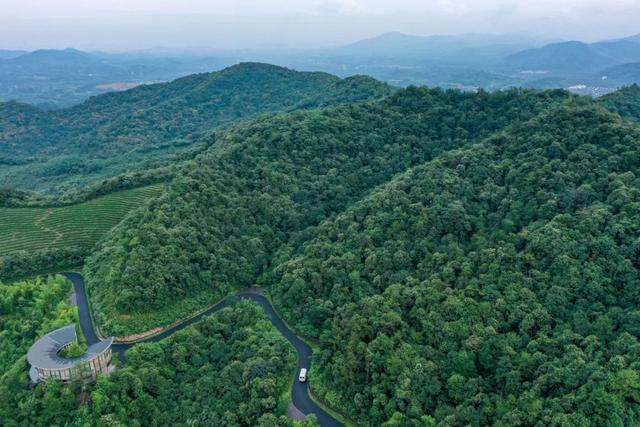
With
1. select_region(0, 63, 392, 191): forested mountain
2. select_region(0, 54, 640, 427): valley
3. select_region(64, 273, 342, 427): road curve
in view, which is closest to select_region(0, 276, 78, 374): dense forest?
select_region(0, 54, 640, 427): valley

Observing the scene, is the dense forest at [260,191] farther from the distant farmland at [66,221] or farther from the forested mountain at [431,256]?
Result: the distant farmland at [66,221]

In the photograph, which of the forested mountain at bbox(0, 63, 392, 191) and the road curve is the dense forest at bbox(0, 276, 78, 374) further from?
the forested mountain at bbox(0, 63, 392, 191)

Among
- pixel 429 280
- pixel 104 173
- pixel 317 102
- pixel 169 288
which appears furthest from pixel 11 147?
pixel 429 280

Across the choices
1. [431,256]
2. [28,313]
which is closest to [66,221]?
[28,313]

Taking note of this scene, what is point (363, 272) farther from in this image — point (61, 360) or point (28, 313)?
point (28, 313)

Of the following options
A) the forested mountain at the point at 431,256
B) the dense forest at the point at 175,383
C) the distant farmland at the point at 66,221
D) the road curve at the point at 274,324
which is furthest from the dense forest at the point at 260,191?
the distant farmland at the point at 66,221

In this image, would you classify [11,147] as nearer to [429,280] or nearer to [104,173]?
[104,173]

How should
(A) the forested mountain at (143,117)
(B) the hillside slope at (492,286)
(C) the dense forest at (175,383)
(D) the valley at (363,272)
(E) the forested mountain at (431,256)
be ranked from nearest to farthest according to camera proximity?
(B) the hillside slope at (492,286), (E) the forested mountain at (431,256), (D) the valley at (363,272), (C) the dense forest at (175,383), (A) the forested mountain at (143,117)
